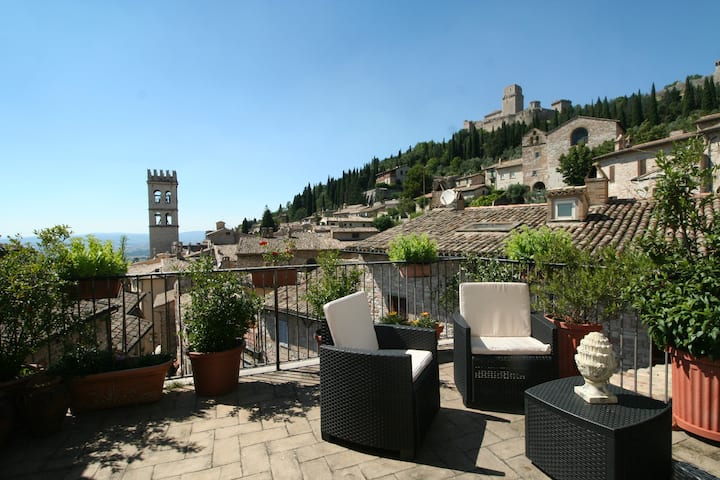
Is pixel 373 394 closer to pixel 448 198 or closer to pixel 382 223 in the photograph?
pixel 448 198

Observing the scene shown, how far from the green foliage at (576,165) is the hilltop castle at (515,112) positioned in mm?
36966

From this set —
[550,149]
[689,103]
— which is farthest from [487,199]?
[689,103]

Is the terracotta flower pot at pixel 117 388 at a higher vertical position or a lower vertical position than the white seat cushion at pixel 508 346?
lower

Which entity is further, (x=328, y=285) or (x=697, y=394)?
(x=328, y=285)

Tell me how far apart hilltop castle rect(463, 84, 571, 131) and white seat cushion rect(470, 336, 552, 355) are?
86293 mm

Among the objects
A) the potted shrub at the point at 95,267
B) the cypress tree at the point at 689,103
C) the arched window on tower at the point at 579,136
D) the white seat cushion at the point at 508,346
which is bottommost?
the white seat cushion at the point at 508,346

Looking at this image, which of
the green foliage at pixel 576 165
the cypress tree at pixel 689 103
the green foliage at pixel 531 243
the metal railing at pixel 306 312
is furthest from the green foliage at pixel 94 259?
the cypress tree at pixel 689 103

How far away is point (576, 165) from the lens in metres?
43.3

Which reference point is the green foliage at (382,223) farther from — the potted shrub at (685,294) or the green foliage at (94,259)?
the potted shrub at (685,294)

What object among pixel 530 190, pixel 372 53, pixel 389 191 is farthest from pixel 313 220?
pixel 372 53

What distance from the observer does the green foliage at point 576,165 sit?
4269cm

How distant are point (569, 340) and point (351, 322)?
77.2 inches

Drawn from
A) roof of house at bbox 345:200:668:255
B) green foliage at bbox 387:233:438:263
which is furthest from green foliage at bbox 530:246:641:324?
roof of house at bbox 345:200:668:255

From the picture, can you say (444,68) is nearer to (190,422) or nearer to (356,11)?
(356,11)
